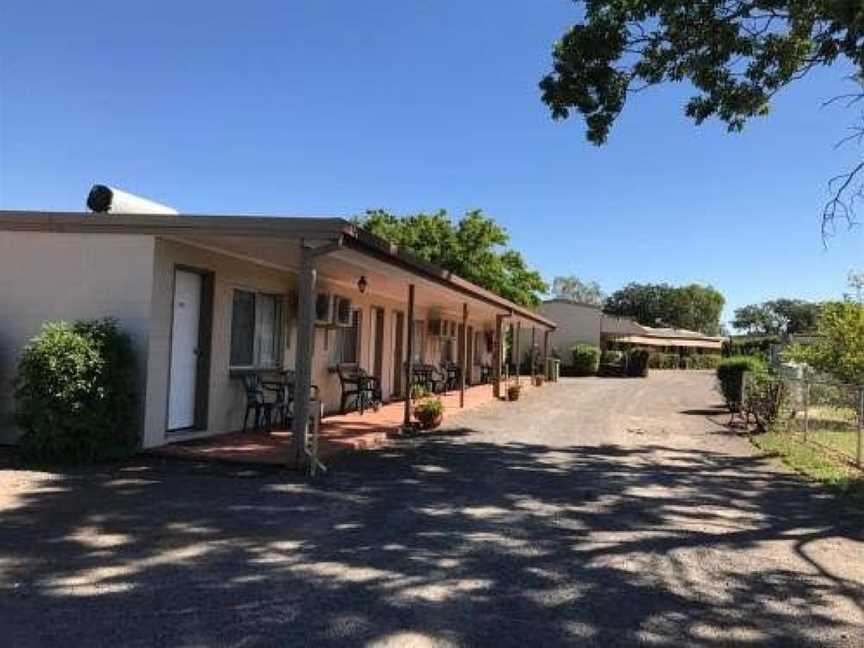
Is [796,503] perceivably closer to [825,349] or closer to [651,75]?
[651,75]

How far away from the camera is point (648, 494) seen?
976cm

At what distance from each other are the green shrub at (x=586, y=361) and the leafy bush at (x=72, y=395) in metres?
42.9

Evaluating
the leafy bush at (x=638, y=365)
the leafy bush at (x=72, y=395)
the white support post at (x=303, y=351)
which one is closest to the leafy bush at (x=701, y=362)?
the leafy bush at (x=638, y=365)

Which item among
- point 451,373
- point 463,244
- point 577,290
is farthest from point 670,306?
point 451,373

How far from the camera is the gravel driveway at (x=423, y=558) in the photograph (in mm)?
4918

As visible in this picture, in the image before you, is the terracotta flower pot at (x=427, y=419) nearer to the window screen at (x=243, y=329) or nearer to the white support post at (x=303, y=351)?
the window screen at (x=243, y=329)

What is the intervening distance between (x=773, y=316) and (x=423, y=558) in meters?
133

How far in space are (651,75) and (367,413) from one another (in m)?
8.56

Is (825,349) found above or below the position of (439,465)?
above

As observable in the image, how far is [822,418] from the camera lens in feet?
65.8

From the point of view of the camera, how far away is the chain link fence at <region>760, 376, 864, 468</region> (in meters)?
14.5

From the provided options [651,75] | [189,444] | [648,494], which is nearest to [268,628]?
[648,494]

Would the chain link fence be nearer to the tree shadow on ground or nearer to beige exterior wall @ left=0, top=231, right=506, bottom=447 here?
the tree shadow on ground

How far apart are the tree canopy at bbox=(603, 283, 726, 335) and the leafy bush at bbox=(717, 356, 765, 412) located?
90.2 metres
